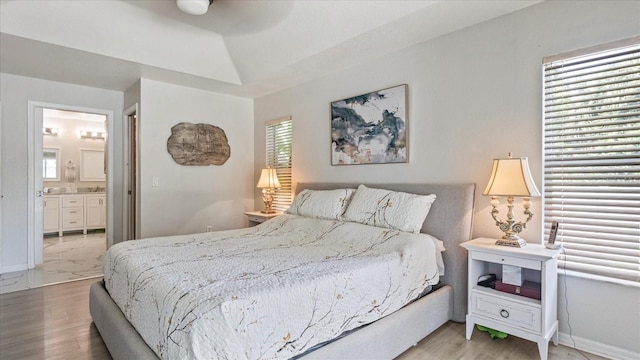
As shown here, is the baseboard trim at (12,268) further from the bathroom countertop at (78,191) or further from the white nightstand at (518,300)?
the white nightstand at (518,300)

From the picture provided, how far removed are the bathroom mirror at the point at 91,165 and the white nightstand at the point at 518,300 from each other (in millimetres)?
7841

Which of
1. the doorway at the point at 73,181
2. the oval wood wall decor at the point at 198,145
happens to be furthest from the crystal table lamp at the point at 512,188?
the doorway at the point at 73,181

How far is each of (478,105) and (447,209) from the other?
2.86ft

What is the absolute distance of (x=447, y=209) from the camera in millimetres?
2602

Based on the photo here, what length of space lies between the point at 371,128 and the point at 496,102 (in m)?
1.17

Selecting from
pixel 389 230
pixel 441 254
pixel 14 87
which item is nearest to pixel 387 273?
pixel 389 230

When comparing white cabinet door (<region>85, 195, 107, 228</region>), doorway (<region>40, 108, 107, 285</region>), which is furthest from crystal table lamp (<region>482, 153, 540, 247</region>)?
white cabinet door (<region>85, 195, 107, 228</region>)

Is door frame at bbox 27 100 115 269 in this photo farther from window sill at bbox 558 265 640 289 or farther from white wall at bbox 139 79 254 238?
window sill at bbox 558 265 640 289

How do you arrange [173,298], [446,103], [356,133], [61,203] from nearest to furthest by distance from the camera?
1. [173,298]
2. [446,103]
3. [356,133]
4. [61,203]

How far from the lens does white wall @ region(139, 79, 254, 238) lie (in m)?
3.99

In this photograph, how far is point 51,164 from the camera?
679cm

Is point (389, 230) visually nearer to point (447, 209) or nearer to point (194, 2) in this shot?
point (447, 209)

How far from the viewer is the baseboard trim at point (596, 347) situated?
1983 mm

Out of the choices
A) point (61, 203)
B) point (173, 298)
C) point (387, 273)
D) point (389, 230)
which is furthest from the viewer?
point (61, 203)
